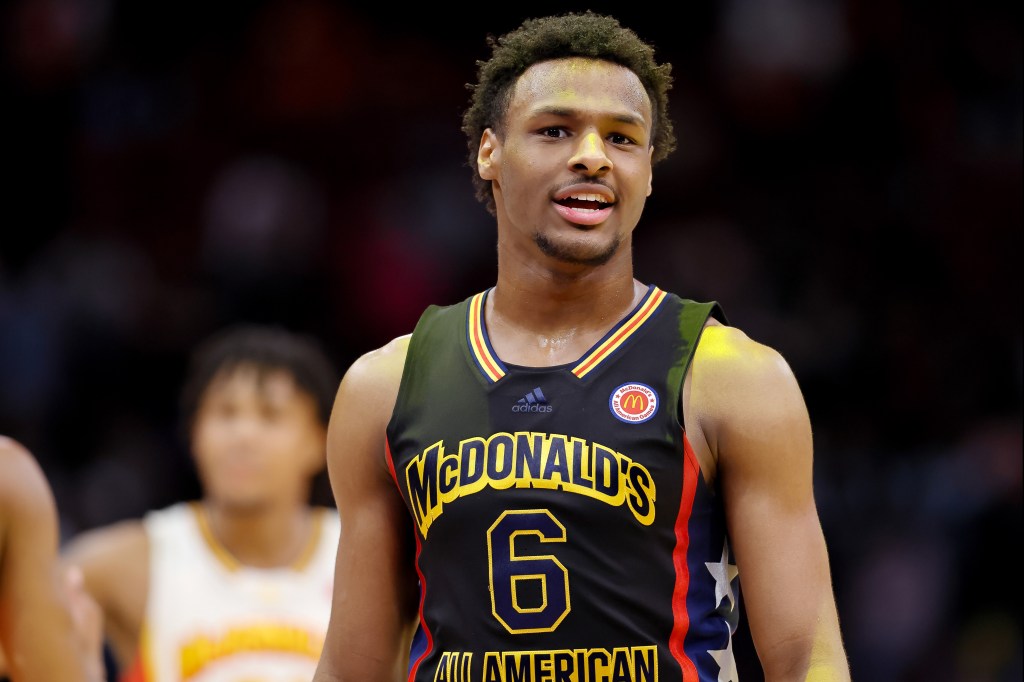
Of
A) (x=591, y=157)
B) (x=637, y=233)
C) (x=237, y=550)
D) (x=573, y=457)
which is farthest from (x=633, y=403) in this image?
(x=637, y=233)

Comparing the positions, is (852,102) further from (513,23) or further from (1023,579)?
(1023,579)

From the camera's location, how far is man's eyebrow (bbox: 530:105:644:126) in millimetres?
3094

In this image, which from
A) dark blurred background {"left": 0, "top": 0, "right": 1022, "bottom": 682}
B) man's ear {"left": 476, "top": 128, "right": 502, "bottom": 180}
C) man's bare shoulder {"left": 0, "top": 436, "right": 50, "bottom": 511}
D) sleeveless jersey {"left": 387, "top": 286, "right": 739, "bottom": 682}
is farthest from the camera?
dark blurred background {"left": 0, "top": 0, "right": 1022, "bottom": 682}

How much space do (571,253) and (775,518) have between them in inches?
26.8

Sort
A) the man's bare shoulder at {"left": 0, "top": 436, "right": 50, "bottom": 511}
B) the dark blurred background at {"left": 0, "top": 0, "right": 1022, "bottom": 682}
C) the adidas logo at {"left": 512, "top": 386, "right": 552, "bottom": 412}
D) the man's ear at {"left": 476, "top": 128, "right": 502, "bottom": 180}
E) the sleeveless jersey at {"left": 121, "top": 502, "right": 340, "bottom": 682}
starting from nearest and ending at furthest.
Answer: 1. the adidas logo at {"left": 512, "top": 386, "right": 552, "bottom": 412}
2. the man's ear at {"left": 476, "top": 128, "right": 502, "bottom": 180}
3. the man's bare shoulder at {"left": 0, "top": 436, "right": 50, "bottom": 511}
4. the sleeveless jersey at {"left": 121, "top": 502, "right": 340, "bottom": 682}
5. the dark blurred background at {"left": 0, "top": 0, "right": 1022, "bottom": 682}

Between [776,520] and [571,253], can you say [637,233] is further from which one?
[776,520]

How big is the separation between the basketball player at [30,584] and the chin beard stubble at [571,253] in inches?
56.5

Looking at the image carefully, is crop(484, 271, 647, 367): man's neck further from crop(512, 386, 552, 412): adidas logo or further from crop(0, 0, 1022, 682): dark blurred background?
crop(0, 0, 1022, 682): dark blurred background

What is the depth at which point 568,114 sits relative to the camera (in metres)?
3.10

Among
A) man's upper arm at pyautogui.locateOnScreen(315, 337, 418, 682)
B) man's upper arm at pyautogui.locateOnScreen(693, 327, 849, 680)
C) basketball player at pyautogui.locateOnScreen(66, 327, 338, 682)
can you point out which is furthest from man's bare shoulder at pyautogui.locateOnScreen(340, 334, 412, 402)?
basketball player at pyautogui.locateOnScreen(66, 327, 338, 682)

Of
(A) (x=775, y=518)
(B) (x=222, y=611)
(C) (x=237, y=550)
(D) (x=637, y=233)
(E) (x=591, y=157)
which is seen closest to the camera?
(A) (x=775, y=518)

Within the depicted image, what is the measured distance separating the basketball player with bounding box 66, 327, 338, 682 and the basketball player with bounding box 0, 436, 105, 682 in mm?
1763

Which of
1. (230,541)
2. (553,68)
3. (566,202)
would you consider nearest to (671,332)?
(566,202)

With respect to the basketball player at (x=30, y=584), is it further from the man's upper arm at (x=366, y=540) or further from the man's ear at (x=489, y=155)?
the man's ear at (x=489, y=155)
